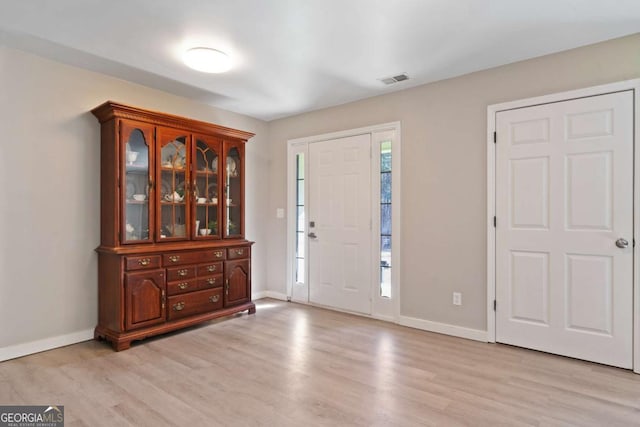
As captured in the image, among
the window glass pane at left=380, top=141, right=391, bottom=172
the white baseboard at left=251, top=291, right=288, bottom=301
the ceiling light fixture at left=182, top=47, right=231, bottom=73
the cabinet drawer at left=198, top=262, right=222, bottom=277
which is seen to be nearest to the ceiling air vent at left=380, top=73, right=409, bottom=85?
the window glass pane at left=380, top=141, right=391, bottom=172

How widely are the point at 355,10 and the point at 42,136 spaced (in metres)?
2.78

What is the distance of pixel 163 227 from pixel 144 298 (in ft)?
2.26

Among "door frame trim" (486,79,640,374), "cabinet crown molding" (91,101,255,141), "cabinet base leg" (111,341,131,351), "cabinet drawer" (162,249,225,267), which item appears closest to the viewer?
"door frame trim" (486,79,640,374)

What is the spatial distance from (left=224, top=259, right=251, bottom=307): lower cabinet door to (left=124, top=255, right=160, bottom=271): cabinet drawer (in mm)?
806

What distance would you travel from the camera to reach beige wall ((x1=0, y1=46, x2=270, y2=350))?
9.28ft

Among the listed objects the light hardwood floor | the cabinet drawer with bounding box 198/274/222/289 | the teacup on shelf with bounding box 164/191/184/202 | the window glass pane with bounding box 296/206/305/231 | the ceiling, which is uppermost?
the ceiling

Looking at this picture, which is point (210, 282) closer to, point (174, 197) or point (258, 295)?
point (174, 197)

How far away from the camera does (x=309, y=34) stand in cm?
259

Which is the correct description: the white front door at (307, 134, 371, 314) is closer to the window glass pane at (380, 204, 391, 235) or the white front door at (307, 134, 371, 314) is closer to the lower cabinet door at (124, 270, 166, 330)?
the window glass pane at (380, 204, 391, 235)

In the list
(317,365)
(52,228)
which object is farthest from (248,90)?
(317,365)

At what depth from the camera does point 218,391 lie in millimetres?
2314

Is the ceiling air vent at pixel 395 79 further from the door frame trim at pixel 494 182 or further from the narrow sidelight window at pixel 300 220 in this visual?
the narrow sidelight window at pixel 300 220

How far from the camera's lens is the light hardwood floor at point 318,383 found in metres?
2.03

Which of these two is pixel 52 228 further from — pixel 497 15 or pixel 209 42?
pixel 497 15
